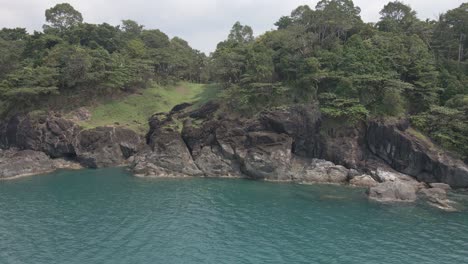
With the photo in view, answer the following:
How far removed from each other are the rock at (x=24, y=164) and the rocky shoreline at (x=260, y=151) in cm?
Answer: 13

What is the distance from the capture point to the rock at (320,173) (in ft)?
168

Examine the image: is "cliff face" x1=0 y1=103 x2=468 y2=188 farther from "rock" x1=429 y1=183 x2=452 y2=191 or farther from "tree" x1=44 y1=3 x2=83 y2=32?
"tree" x1=44 y1=3 x2=83 y2=32

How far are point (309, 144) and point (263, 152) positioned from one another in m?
7.90

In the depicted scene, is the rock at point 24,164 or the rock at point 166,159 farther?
the rock at point 166,159

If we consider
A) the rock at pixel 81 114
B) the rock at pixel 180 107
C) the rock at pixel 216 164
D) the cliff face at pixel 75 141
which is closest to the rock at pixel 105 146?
the cliff face at pixel 75 141

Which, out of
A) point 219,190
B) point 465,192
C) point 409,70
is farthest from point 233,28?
point 465,192

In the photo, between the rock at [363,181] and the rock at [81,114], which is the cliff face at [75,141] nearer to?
the rock at [81,114]

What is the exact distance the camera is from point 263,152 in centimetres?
5328

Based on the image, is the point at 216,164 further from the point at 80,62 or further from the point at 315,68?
the point at 80,62

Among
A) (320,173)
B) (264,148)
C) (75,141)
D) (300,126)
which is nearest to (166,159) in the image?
(264,148)

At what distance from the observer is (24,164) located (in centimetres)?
5500

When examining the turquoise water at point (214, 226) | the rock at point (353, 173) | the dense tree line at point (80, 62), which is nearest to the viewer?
the turquoise water at point (214, 226)

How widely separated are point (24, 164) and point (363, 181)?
49.7m

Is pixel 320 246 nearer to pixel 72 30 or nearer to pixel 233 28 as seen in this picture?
pixel 233 28
